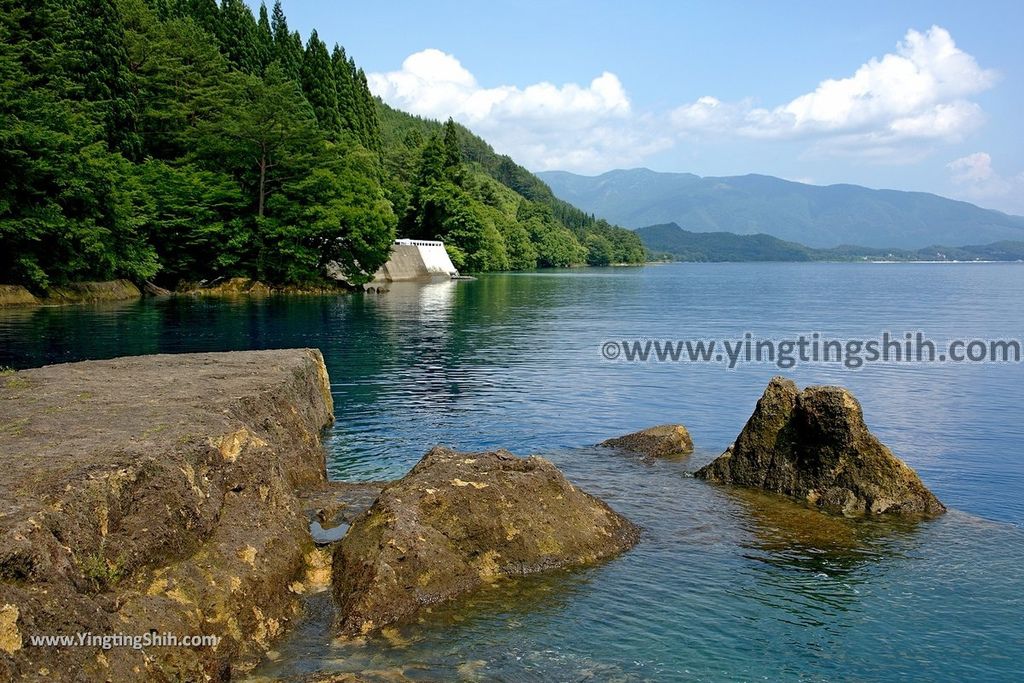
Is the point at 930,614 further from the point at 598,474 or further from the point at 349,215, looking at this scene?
the point at 349,215

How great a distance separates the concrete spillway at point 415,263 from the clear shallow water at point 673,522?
57.4 m

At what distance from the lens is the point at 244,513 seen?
10617 millimetres

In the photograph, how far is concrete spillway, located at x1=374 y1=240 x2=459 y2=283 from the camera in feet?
346

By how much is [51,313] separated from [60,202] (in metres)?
9.71

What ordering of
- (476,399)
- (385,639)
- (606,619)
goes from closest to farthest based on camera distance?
(385,639) → (606,619) → (476,399)

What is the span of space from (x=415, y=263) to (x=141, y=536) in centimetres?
10390

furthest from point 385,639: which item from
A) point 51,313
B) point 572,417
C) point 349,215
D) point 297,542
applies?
point 349,215

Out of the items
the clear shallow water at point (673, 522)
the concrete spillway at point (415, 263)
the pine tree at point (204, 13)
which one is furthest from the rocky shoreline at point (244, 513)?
the pine tree at point (204, 13)

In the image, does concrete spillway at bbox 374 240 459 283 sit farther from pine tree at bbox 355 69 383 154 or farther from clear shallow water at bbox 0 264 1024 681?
clear shallow water at bbox 0 264 1024 681

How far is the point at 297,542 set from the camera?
1105 cm

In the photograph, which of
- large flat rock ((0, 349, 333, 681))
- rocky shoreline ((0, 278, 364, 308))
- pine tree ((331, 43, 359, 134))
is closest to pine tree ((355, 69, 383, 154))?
pine tree ((331, 43, 359, 134))

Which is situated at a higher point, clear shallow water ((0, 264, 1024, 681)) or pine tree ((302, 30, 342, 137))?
pine tree ((302, 30, 342, 137))

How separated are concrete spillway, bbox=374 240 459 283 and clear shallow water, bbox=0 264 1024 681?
2259 inches

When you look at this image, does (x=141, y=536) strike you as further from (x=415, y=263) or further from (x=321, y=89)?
(x=321, y=89)
